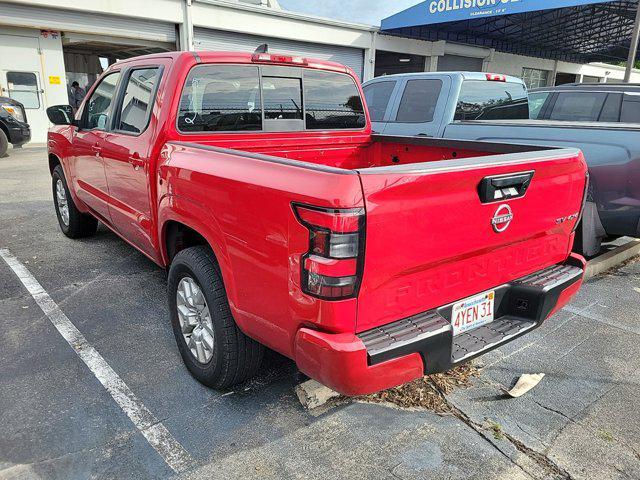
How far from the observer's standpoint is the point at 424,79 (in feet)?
20.9

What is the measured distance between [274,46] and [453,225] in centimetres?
1871

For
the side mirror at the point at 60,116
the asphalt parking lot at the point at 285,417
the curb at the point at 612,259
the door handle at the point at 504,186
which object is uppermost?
the side mirror at the point at 60,116

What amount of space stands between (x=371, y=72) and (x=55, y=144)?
18.5 metres

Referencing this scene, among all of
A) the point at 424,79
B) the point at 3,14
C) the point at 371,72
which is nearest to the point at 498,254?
the point at 424,79

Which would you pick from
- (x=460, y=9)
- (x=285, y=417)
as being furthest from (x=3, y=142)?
(x=460, y=9)

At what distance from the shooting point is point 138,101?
3633 mm

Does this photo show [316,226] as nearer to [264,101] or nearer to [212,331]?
[212,331]

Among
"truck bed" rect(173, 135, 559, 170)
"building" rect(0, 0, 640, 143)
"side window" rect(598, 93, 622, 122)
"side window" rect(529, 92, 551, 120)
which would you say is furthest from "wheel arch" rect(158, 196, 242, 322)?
"building" rect(0, 0, 640, 143)

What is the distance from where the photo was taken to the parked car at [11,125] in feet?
38.3

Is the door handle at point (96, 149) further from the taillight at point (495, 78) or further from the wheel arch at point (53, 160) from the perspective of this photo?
the taillight at point (495, 78)

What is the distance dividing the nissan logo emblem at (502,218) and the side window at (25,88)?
16548mm

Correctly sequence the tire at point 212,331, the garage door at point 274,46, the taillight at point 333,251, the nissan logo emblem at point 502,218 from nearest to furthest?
the taillight at point 333,251 < the nissan logo emblem at point 502,218 < the tire at point 212,331 < the garage door at point 274,46

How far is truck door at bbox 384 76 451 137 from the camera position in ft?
20.2

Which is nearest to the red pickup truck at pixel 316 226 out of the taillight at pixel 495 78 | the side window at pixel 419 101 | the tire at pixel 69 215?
the tire at pixel 69 215
